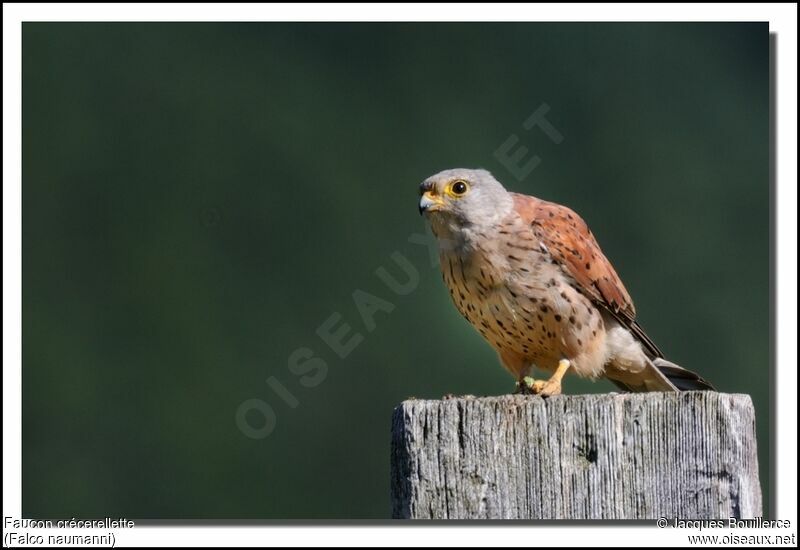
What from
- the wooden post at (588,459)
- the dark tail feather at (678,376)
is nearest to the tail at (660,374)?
the dark tail feather at (678,376)

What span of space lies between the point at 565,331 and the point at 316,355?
8.85 feet

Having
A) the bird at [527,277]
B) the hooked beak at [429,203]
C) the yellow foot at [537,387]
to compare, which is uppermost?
the hooked beak at [429,203]

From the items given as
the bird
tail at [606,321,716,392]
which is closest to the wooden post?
the bird

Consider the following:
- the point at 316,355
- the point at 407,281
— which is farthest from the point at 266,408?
the point at 407,281

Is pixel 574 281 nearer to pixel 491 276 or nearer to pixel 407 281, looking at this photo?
pixel 491 276

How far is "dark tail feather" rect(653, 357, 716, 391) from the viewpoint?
3.87 metres

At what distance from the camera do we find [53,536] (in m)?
2.73

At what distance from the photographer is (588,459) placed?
2205mm

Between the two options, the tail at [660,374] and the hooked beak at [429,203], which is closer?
the hooked beak at [429,203]

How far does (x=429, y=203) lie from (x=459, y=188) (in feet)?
0.42

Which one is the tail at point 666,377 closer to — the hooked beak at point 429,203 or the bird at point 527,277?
the bird at point 527,277

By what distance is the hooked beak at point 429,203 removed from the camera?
3.64 metres

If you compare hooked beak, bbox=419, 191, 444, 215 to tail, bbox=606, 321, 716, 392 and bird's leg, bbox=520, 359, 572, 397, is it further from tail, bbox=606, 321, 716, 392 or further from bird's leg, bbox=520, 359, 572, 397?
tail, bbox=606, 321, 716, 392

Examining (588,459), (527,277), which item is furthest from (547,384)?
(588,459)
